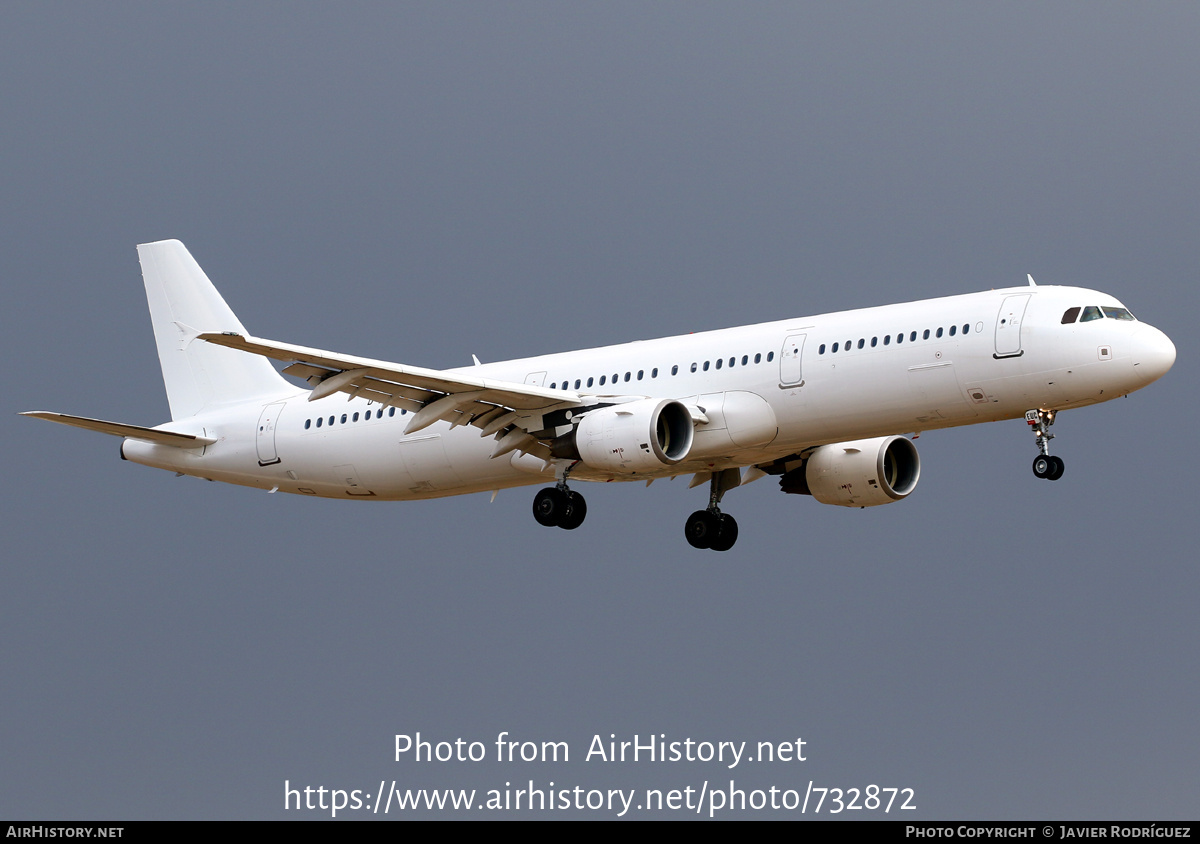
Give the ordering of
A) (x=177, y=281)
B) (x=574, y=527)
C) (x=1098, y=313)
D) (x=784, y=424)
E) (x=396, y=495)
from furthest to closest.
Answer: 1. (x=177, y=281)
2. (x=396, y=495)
3. (x=574, y=527)
4. (x=784, y=424)
5. (x=1098, y=313)

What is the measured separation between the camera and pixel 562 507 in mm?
43531

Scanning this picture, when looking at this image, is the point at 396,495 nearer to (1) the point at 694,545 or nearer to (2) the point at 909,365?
(1) the point at 694,545

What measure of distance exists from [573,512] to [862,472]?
7.88 meters

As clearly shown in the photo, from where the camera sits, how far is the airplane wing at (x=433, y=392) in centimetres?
3962

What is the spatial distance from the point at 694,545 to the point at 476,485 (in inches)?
254

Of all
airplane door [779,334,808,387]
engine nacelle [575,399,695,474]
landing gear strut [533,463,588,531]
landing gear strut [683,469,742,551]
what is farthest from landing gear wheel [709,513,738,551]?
airplane door [779,334,808,387]

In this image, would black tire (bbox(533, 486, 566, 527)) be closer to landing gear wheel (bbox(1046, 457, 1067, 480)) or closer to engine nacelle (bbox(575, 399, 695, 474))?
engine nacelle (bbox(575, 399, 695, 474))

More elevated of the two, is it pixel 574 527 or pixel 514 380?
pixel 514 380

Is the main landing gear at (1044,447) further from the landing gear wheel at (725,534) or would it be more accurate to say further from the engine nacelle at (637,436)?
Result: the landing gear wheel at (725,534)

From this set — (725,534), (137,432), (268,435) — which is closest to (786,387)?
(725,534)

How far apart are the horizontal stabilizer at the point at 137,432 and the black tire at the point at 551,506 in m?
11.1

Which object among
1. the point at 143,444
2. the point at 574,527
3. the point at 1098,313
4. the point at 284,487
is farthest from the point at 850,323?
the point at 143,444

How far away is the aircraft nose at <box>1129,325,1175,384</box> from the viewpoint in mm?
37812

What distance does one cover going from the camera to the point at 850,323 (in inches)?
1598
